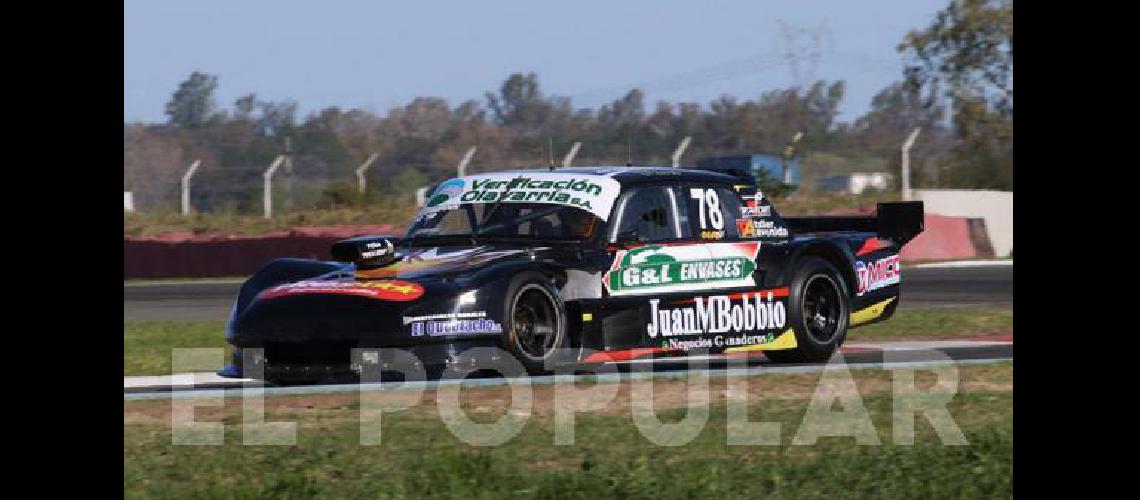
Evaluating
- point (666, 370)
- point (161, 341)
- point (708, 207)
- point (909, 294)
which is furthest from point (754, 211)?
point (909, 294)

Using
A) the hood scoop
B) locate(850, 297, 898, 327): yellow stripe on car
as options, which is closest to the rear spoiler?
locate(850, 297, 898, 327): yellow stripe on car

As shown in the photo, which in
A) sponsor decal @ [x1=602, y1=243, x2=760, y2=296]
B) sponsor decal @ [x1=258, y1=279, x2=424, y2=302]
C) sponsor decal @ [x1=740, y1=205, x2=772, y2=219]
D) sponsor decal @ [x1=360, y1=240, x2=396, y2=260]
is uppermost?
sponsor decal @ [x1=740, y1=205, x2=772, y2=219]

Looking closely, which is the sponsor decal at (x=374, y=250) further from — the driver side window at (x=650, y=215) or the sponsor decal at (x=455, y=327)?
the driver side window at (x=650, y=215)

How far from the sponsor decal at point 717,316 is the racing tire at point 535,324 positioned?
0.71 meters

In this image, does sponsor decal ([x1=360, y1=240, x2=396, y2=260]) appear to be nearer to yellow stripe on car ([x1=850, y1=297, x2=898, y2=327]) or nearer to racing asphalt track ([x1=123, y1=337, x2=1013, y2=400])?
racing asphalt track ([x1=123, y1=337, x2=1013, y2=400])

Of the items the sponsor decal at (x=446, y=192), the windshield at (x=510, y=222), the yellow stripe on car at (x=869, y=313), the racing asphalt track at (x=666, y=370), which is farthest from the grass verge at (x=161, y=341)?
the yellow stripe on car at (x=869, y=313)

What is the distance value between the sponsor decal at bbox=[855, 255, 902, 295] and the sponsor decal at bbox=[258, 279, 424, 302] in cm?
350

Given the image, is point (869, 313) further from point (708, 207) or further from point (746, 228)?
point (708, 207)

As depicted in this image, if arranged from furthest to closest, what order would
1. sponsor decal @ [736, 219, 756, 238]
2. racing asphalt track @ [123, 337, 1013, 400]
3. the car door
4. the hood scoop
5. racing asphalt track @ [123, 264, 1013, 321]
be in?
1. racing asphalt track @ [123, 264, 1013, 321]
2. sponsor decal @ [736, 219, 756, 238]
3. the car door
4. the hood scoop
5. racing asphalt track @ [123, 337, 1013, 400]

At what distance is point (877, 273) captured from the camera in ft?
40.4

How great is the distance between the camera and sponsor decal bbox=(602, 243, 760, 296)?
1079 cm

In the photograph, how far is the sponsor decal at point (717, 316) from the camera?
1085cm

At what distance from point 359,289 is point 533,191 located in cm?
177
